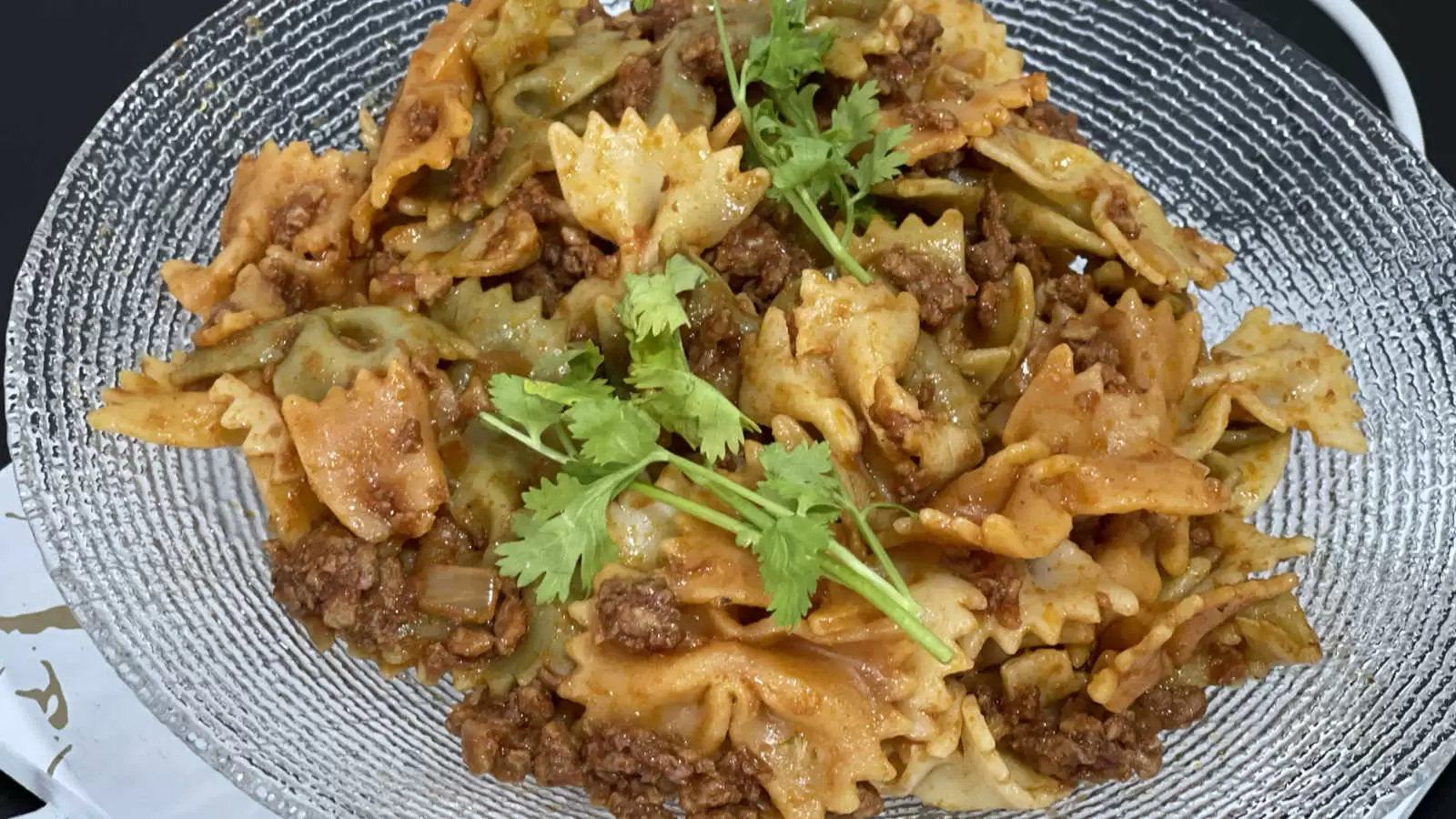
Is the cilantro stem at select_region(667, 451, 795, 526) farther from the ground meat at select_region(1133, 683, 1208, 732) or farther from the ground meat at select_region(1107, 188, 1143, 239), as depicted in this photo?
the ground meat at select_region(1107, 188, 1143, 239)

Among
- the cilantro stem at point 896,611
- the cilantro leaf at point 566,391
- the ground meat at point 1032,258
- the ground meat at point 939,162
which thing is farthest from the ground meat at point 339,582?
the ground meat at point 1032,258

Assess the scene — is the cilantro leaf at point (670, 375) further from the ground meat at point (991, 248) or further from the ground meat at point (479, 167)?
the ground meat at point (991, 248)

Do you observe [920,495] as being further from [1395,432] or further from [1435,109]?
[1435,109]

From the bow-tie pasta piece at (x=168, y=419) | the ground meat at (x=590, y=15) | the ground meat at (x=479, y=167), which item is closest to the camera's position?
Result: the bow-tie pasta piece at (x=168, y=419)

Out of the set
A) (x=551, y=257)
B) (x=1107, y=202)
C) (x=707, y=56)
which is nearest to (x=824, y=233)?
(x=707, y=56)

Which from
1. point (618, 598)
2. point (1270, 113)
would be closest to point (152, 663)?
point (618, 598)

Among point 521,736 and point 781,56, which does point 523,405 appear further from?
point 781,56
